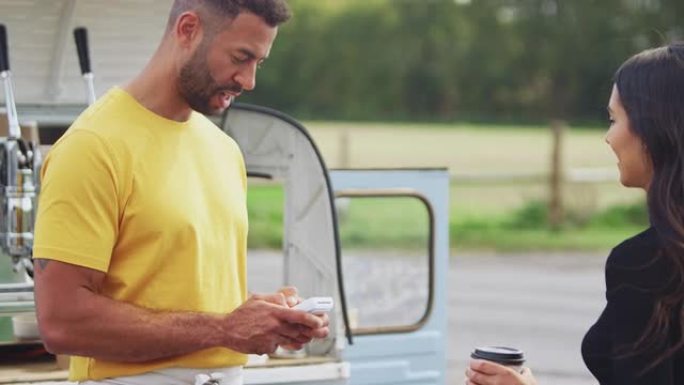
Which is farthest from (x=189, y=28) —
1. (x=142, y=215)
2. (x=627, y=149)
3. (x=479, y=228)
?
(x=479, y=228)

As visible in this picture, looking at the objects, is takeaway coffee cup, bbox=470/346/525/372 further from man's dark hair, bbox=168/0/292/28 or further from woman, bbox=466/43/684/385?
man's dark hair, bbox=168/0/292/28

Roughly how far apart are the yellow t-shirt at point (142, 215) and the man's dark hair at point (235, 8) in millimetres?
245

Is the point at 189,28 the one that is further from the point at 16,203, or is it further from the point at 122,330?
the point at 16,203

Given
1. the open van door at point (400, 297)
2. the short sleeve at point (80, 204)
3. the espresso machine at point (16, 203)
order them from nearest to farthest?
the short sleeve at point (80, 204), the espresso machine at point (16, 203), the open van door at point (400, 297)

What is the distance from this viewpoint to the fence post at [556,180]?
1819 centimetres

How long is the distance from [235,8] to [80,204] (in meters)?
0.58

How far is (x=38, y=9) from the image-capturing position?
481 centimetres

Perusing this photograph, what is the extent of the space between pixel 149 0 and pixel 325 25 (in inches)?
943

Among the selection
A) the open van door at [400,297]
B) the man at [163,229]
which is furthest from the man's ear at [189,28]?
the open van door at [400,297]

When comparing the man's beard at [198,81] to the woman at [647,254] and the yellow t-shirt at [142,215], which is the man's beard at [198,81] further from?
the woman at [647,254]

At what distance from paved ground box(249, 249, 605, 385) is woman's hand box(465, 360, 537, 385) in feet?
10.1

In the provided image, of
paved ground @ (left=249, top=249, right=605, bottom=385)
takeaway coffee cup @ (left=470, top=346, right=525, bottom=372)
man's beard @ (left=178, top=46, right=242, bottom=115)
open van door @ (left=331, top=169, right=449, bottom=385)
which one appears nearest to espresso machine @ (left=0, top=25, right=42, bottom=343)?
open van door @ (left=331, top=169, right=449, bottom=385)

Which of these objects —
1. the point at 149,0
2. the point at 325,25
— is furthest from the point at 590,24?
the point at 149,0

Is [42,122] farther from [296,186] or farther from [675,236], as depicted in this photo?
[675,236]
